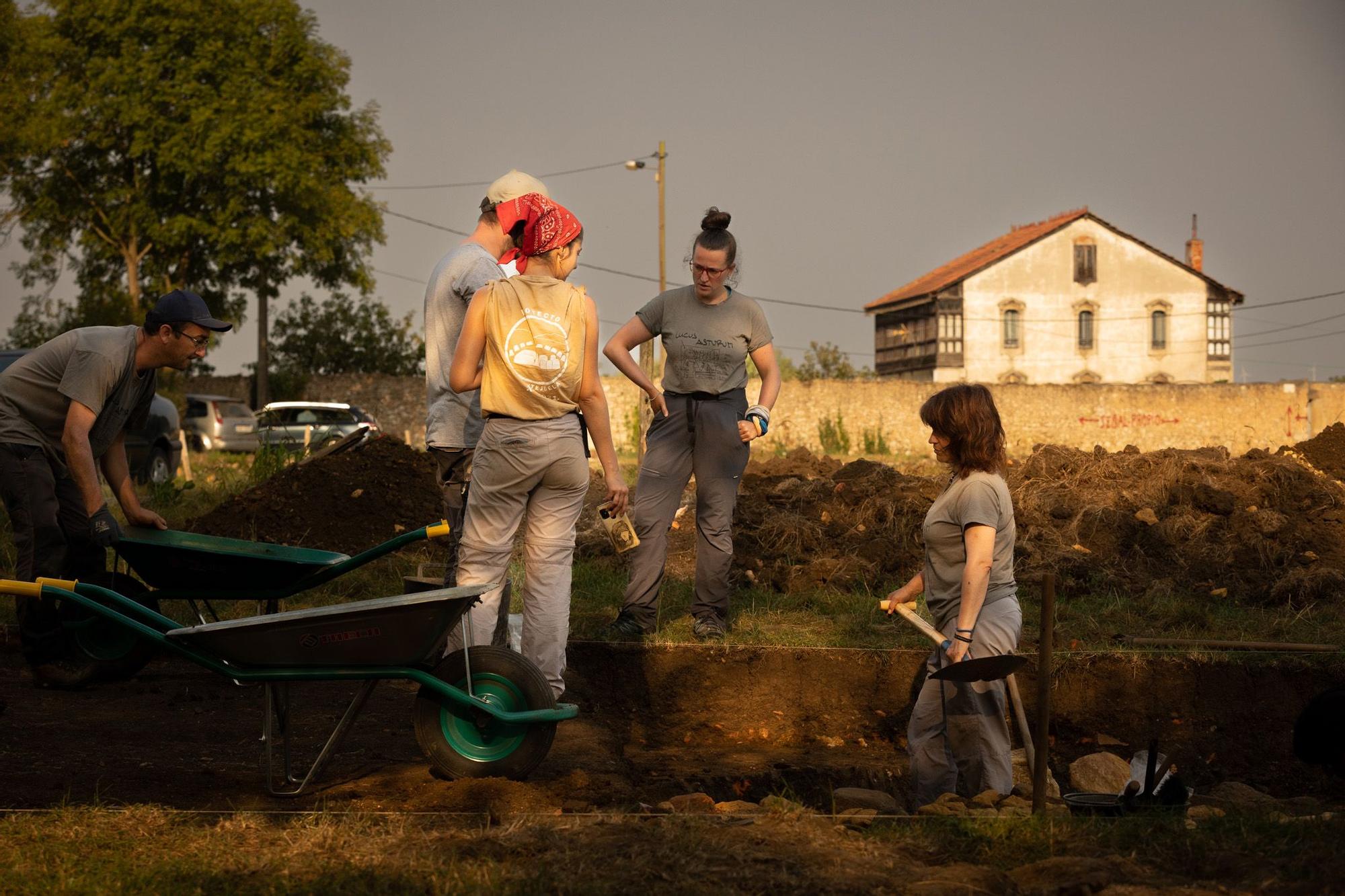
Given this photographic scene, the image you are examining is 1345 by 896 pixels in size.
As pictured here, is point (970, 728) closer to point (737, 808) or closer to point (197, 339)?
point (737, 808)

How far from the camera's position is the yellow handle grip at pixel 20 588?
Answer: 4.00 m

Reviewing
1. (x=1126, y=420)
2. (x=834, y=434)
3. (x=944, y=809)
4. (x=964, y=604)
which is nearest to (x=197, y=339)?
(x=964, y=604)

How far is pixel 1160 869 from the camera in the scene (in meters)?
2.97

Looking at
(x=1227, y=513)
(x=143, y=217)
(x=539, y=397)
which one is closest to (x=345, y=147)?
(x=143, y=217)

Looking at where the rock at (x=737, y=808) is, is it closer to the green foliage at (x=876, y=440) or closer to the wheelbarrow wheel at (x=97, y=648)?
the wheelbarrow wheel at (x=97, y=648)

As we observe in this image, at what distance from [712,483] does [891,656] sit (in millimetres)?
1222

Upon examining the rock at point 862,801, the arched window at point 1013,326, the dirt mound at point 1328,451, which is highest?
the arched window at point 1013,326

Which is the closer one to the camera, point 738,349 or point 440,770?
point 440,770

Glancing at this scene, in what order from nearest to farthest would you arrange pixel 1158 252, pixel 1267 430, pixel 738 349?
pixel 738 349 < pixel 1267 430 < pixel 1158 252

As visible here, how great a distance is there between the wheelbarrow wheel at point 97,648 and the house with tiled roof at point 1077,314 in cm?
4522

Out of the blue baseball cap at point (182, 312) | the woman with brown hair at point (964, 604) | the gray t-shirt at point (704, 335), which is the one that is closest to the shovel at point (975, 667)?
the woman with brown hair at point (964, 604)

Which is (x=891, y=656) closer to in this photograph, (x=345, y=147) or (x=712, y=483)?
(x=712, y=483)

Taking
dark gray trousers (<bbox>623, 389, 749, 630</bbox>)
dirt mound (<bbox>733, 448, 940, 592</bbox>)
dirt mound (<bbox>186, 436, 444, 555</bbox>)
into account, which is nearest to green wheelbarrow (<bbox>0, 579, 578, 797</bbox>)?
dark gray trousers (<bbox>623, 389, 749, 630</bbox>)

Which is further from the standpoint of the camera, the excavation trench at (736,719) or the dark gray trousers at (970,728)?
the excavation trench at (736,719)
